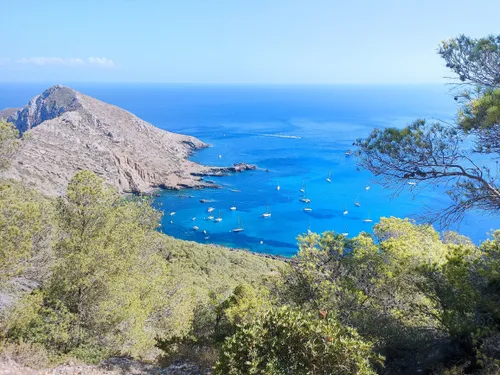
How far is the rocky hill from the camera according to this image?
212 feet

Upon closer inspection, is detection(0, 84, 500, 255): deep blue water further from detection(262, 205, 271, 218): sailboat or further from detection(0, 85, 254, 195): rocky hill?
detection(0, 85, 254, 195): rocky hill

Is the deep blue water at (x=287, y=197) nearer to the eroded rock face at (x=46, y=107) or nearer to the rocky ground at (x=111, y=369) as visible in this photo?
the rocky ground at (x=111, y=369)

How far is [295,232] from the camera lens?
5719 cm

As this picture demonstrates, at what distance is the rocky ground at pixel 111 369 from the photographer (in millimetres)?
7688

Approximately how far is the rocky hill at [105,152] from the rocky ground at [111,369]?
52777 mm

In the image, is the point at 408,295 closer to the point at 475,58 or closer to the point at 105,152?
the point at 475,58

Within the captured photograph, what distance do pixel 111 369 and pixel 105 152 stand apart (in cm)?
7564

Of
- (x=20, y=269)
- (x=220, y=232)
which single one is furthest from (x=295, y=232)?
(x=20, y=269)

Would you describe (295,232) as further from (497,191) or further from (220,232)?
(497,191)

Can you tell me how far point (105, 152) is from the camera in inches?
3056

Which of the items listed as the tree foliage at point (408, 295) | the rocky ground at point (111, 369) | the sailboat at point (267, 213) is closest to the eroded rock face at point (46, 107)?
the sailboat at point (267, 213)

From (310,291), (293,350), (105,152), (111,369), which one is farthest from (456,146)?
(105,152)

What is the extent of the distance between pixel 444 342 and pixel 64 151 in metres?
78.0

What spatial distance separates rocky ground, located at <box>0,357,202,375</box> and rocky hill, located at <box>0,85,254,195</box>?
52.8 metres
